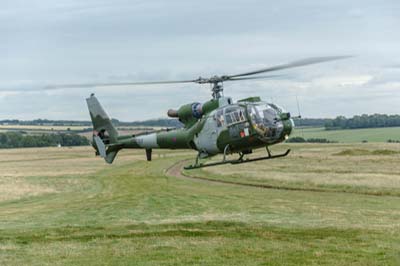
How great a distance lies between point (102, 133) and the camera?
33125 mm

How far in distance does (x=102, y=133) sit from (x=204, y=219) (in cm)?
924

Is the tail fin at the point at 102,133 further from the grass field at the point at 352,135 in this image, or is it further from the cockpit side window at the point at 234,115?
the grass field at the point at 352,135

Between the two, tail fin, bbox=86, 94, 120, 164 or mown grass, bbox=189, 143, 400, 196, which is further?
mown grass, bbox=189, 143, 400, 196

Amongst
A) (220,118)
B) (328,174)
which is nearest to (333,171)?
(328,174)

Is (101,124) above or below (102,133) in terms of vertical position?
above

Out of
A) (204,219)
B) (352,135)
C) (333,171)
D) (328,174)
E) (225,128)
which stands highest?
(225,128)

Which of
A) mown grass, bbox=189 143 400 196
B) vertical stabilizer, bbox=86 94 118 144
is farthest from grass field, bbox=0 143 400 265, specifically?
vertical stabilizer, bbox=86 94 118 144

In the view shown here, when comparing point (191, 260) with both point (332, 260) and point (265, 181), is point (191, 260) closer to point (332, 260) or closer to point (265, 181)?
point (332, 260)

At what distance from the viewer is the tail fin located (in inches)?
1280

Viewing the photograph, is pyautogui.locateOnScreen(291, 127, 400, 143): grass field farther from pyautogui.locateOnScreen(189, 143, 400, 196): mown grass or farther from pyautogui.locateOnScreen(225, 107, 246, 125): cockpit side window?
pyautogui.locateOnScreen(225, 107, 246, 125): cockpit side window

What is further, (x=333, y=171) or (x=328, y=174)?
(x=333, y=171)

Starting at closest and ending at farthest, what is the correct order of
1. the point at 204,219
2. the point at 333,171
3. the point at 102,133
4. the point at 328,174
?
1. the point at 102,133
2. the point at 204,219
3. the point at 328,174
4. the point at 333,171

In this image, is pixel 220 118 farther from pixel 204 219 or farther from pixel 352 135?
pixel 352 135

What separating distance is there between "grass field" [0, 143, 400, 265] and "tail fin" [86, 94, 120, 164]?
4.24 meters
